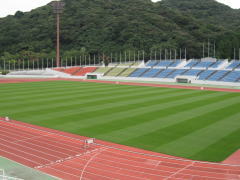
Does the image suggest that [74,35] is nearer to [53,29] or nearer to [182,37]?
[53,29]

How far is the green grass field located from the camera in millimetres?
14687

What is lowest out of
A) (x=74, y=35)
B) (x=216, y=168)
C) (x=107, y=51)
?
(x=216, y=168)

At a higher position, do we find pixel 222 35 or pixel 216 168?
pixel 222 35

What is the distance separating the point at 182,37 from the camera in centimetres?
9031

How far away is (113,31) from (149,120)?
78799 millimetres

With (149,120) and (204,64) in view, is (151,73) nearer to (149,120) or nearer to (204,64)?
(204,64)

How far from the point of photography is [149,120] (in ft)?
64.7

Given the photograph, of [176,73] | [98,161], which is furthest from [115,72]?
[98,161]

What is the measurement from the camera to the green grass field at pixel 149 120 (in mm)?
14687

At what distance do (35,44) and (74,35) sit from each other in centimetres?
1306

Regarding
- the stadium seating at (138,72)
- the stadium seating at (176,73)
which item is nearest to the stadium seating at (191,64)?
the stadium seating at (176,73)

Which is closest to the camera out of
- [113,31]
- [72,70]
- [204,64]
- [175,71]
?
[175,71]

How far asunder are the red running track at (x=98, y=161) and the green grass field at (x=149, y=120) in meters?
1.09

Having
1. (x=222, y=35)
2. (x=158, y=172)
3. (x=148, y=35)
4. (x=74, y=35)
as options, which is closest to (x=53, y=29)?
(x=74, y=35)
